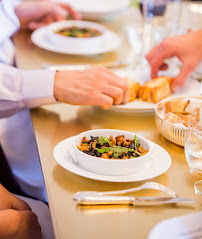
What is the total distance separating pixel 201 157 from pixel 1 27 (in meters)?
1.13

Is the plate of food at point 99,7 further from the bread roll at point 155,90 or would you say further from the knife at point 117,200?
the knife at point 117,200

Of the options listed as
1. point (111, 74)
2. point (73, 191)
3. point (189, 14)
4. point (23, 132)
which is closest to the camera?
point (73, 191)

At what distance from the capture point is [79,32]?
5.59ft

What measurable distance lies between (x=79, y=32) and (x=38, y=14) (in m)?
0.30

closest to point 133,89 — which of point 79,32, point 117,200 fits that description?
point 117,200

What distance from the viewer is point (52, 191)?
2.49 ft

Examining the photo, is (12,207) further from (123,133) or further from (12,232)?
(123,133)

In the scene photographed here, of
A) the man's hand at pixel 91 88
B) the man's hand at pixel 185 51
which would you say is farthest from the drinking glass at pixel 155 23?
the man's hand at pixel 91 88

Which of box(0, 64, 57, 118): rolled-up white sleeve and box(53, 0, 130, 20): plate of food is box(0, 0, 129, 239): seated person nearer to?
box(0, 64, 57, 118): rolled-up white sleeve

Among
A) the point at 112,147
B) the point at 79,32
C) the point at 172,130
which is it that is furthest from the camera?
the point at 79,32

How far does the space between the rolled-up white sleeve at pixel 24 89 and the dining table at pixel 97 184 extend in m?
0.04

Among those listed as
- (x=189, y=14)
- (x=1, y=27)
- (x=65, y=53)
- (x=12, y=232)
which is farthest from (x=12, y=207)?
(x=189, y=14)

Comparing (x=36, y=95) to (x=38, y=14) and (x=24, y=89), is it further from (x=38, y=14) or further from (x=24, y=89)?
(x=38, y=14)

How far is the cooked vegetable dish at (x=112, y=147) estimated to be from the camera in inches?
31.1
